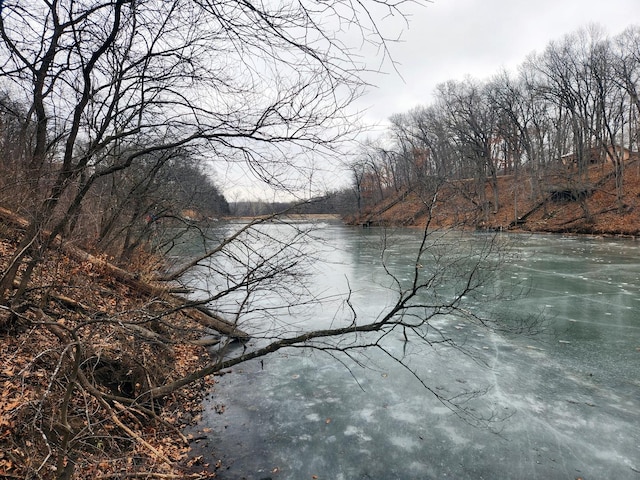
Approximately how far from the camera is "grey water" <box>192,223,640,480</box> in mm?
Answer: 3990

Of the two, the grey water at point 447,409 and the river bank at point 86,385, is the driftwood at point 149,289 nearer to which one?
the river bank at point 86,385

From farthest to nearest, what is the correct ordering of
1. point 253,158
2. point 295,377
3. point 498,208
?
1. point 498,208
2. point 295,377
3. point 253,158

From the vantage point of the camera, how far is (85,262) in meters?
6.75

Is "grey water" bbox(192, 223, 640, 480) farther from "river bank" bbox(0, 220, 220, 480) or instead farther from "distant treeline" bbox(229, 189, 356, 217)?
"river bank" bbox(0, 220, 220, 480)

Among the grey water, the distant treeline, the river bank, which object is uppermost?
the distant treeline

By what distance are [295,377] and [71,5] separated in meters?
5.14

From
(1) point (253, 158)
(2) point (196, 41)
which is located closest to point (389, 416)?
(1) point (253, 158)

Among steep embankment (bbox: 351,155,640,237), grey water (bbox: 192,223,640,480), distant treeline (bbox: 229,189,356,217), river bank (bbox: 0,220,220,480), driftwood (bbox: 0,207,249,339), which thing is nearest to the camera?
river bank (bbox: 0,220,220,480)

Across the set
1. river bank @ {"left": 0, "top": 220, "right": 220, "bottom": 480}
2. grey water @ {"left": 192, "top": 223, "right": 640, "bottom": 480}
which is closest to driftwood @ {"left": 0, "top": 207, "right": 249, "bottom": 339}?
river bank @ {"left": 0, "top": 220, "right": 220, "bottom": 480}

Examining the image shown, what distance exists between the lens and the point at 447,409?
505cm

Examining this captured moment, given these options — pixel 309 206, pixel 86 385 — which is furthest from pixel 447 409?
pixel 86 385

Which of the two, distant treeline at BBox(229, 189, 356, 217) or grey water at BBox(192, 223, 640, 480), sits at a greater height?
distant treeline at BBox(229, 189, 356, 217)

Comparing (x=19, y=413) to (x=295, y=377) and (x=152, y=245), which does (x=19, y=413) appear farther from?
(x=152, y=245)

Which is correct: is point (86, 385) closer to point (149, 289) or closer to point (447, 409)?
point (447, 409)
